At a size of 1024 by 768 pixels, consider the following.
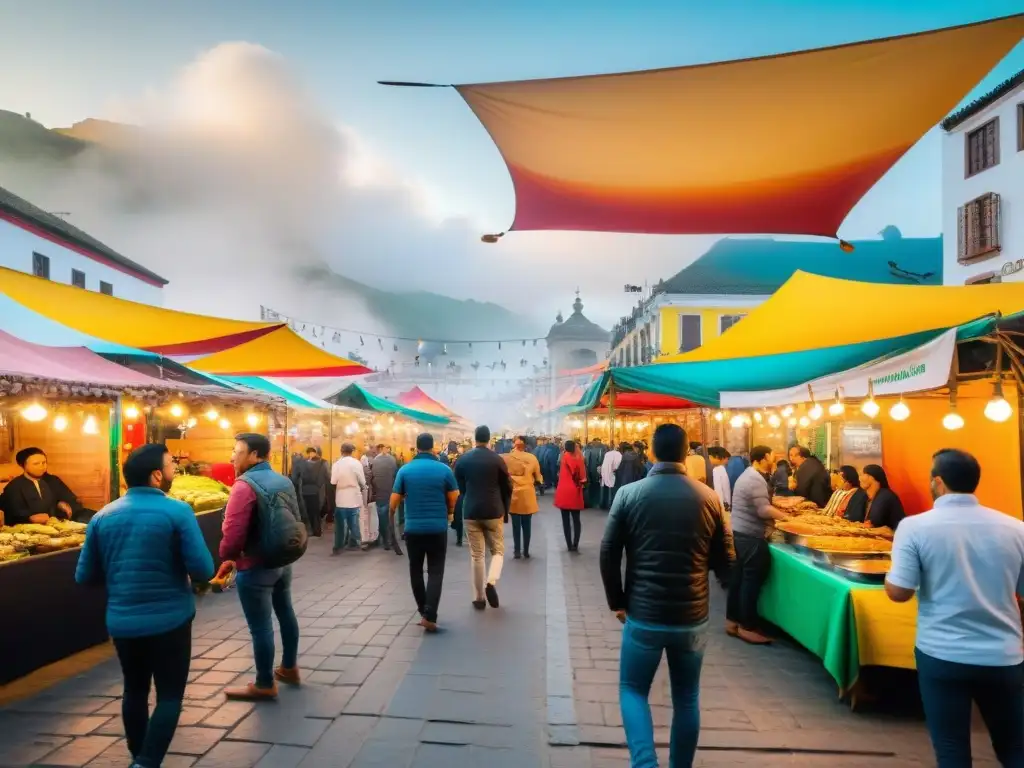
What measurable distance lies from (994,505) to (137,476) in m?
8.51

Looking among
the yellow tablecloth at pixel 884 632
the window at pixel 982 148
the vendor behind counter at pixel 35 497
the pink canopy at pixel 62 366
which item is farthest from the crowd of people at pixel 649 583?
the window at pixel 982 148

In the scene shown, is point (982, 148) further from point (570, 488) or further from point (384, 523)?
point (384, 523)

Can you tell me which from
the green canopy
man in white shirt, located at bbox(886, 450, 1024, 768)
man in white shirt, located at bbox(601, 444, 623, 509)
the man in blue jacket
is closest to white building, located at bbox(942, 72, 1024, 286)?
man in white shirt, located at bbox(601, 444, 623, 509)

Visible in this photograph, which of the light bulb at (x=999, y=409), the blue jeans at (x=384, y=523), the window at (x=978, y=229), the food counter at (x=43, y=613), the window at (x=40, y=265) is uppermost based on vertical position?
the window at (x=40, y=265)

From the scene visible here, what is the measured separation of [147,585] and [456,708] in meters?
2.20

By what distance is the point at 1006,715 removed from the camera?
2.73 metres

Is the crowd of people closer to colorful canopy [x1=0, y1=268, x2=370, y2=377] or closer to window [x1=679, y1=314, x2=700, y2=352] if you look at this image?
colorful canopy [x1=0, y1=268, x2=370, y2=377]

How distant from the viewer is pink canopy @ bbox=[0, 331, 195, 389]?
563cm

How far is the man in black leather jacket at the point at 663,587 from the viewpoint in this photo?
315cm

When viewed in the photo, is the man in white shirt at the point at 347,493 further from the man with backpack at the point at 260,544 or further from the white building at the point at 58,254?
the white building at the point at 58,254

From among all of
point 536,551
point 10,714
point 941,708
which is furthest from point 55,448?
point 941,708

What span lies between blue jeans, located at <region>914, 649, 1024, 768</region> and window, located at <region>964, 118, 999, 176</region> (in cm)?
2074

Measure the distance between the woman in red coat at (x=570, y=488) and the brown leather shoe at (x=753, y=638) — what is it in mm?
4532

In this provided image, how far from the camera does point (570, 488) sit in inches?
405
